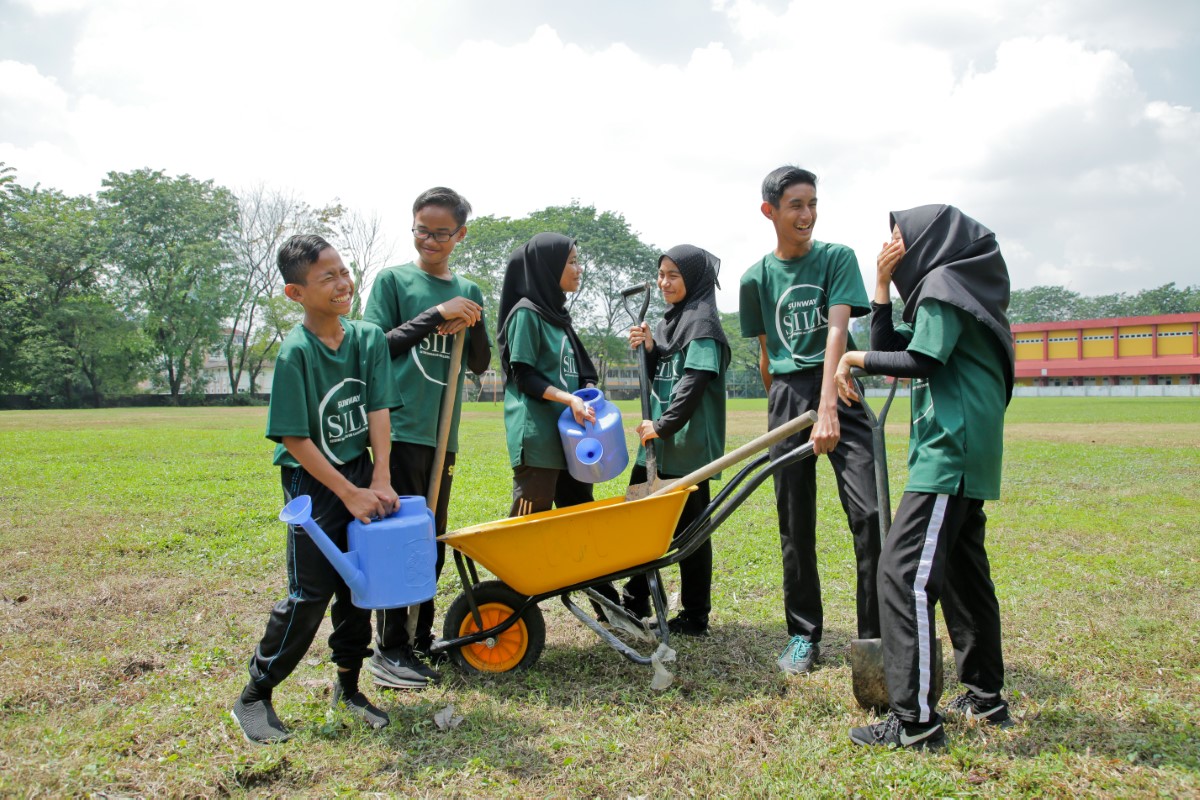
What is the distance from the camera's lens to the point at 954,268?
2.33 m

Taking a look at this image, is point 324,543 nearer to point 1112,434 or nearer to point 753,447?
point 753,447

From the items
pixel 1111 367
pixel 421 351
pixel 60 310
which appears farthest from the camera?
pixel 1111 367

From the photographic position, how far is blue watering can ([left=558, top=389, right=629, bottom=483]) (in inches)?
123

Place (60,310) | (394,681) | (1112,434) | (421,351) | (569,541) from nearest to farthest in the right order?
(569,541)
(394,681)
(421,351)
(1112,434)
(60,310)

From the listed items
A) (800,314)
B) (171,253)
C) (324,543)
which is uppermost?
(171,253)

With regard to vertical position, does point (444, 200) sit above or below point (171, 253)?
below

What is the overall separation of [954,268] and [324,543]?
218cm

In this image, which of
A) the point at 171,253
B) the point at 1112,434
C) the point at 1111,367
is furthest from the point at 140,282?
the point at 1111,367

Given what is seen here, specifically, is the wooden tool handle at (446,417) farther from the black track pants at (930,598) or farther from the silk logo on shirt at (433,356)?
the black track pants at (930,598)

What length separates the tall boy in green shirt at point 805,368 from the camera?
9.73ft

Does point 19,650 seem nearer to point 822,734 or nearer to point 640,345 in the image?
point 640,345

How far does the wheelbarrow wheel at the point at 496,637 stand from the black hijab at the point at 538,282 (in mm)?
1005

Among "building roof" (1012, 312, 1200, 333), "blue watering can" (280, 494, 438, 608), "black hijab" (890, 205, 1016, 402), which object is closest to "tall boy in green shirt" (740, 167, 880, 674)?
"black hijab" (890, 205, 1016, 402)

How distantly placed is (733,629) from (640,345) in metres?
1.46
